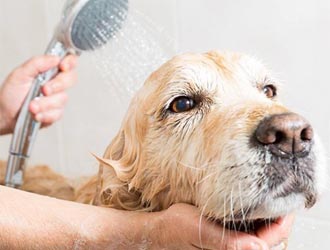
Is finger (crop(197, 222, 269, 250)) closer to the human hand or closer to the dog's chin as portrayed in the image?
the dog's chin

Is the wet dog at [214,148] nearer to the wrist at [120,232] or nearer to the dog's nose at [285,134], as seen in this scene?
the dog's nose at [285,134]

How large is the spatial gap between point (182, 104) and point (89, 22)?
1.73 feet

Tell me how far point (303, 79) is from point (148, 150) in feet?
2.30

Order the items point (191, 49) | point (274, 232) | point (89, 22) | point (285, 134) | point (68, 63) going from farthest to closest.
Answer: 1. point (191, 49)
2. point (68, 63)
3. point (89, 22)
4. point (274, 232)
5. point (285, 134)

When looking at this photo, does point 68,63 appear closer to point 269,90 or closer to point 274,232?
point 269,90

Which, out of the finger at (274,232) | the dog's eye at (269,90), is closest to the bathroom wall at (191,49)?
the dog's eye at (269,90)

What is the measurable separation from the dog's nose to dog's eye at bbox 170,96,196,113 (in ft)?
0.91

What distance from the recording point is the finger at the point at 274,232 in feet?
3.66

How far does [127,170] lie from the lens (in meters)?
1.44

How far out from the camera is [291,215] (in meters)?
1.15

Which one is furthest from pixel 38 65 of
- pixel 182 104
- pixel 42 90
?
pixel 182 104

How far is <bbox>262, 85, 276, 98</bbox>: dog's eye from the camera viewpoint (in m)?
1.39

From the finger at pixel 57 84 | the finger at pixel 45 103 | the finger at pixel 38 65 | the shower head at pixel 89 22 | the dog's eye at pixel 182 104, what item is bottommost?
the finger at pixel 45 103

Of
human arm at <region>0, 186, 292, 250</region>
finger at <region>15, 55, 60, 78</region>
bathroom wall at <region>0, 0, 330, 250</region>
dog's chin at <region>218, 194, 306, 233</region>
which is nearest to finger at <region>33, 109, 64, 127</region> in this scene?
finger at <region>15, 55, 60, 78</region>
